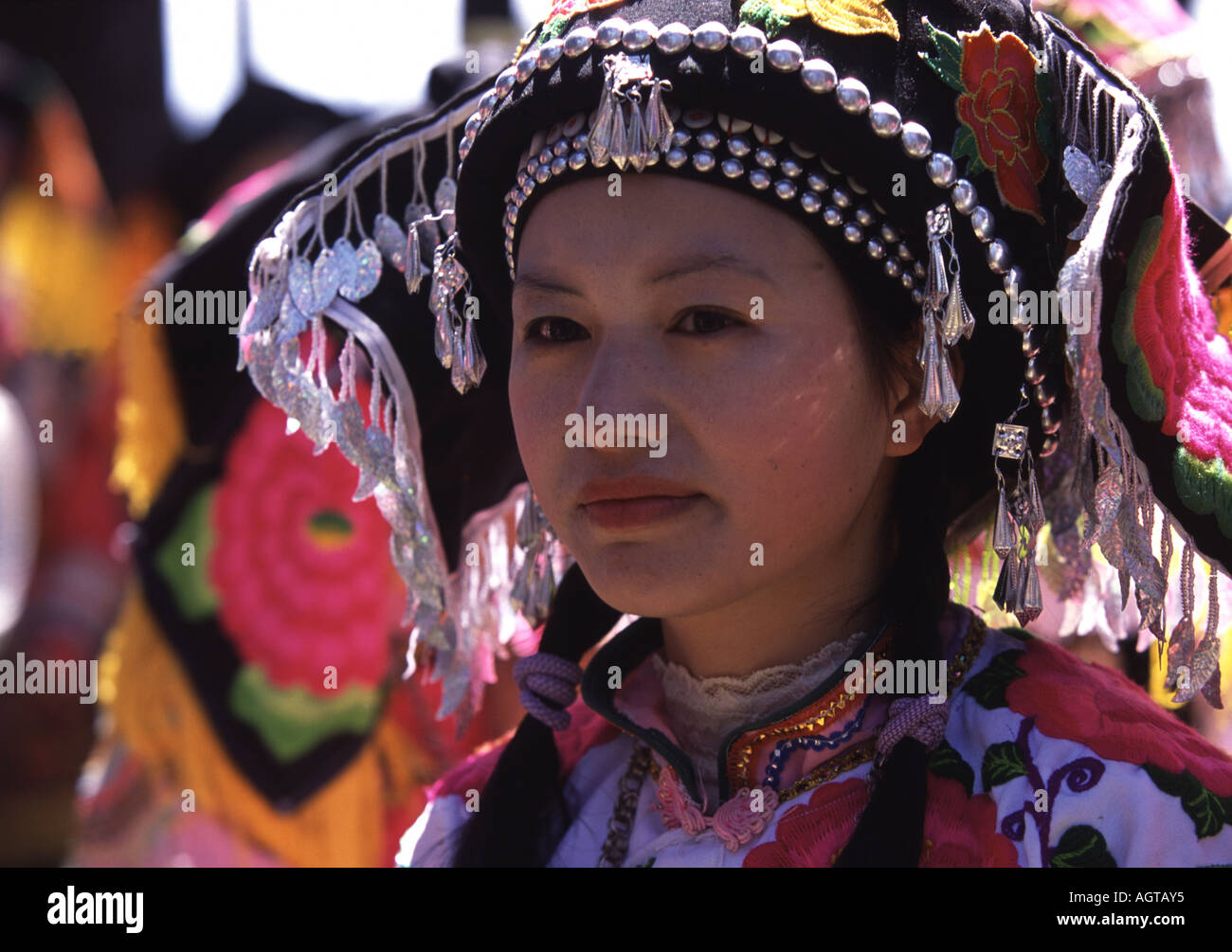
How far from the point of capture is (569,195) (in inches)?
57.8

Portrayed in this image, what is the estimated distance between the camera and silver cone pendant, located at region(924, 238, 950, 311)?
140 cm

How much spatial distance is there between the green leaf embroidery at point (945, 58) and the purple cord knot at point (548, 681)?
822 millimetres

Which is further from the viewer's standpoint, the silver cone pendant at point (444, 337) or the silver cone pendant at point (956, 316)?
the silver cone pendant at point (444, 337)

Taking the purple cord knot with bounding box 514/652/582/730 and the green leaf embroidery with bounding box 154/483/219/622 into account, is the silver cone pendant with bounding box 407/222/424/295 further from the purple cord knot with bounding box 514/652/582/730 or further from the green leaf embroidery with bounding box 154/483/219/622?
the green leaf embroidery with bounding box 154/483/219/622

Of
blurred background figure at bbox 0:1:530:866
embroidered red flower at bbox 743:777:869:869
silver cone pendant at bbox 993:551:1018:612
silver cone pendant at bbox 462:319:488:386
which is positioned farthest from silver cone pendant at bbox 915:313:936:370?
blurred background figure at bbox 0:1:530:866

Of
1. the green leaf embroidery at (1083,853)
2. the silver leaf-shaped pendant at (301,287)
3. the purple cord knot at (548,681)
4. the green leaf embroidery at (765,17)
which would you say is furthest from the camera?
the silver leaf-shaped pendant at (301,287)

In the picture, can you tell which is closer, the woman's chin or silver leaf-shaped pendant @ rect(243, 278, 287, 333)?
the woman's chin

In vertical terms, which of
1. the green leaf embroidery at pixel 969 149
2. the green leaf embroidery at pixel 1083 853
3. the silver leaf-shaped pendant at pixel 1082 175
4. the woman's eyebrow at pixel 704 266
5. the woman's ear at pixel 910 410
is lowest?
the green leaf embroidery at pixel 1083 853

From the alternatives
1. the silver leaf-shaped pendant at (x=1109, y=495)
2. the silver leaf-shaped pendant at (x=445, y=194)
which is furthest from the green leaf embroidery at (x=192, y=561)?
the silver leaf-shaped pendant at (x=1109, y=495)

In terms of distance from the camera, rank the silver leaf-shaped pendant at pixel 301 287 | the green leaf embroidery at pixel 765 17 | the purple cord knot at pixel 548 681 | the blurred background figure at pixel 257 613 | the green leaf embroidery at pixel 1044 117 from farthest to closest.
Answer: the blurred background figure at pixel 257 613, the silver leaf-shaped pendant at pixel 301 287, the purple cord knot at pixel 548 681, the green leaf embroidery at pixel 1044 117, the green leaf embroidery at pixel 765 17

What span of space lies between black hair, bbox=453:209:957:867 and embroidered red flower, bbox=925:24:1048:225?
0.55 feet

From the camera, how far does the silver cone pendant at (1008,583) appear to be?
4.89 feet

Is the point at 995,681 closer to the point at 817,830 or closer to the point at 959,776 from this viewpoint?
the point at 959,776

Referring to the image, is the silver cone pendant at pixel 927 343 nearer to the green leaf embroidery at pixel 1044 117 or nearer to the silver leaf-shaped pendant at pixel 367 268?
the green leaf embroidery at pixel 1044 117
